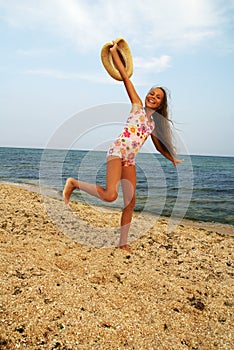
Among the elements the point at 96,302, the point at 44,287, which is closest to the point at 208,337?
the point at 96,302

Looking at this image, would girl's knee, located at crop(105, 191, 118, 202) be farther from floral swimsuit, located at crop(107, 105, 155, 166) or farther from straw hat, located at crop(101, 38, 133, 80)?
straw hat, located at crop(101, 38, 133, 80)

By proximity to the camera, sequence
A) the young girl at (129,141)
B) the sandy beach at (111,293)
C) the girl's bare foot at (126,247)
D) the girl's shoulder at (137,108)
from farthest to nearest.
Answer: the girl's bare foot at (126,247) < the girl's shoulder at (137,108) < the young girl at (129,141) < the sandy beach at (111,293)

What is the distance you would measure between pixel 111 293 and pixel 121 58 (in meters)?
3.34

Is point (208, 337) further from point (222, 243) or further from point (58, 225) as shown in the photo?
point (58, 225)

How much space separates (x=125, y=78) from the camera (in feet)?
15.5

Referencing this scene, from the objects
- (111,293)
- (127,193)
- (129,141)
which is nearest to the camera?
(111,293)

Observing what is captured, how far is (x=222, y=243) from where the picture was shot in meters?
6.29

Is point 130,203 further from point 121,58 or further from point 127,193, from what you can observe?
point 121,58

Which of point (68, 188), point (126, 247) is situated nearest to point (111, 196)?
point (68, 188)

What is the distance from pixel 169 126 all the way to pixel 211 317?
9.31 ft

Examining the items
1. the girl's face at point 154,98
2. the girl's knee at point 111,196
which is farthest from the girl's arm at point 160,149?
the girl's knee at point 111,196

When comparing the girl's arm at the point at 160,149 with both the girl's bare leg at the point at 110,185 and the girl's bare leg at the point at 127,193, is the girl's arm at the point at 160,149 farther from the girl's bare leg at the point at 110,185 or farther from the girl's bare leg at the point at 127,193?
the girl's bare leg at the point at 110,185

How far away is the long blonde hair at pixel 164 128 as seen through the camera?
496cm

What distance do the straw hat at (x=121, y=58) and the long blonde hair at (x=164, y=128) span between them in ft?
2.23
